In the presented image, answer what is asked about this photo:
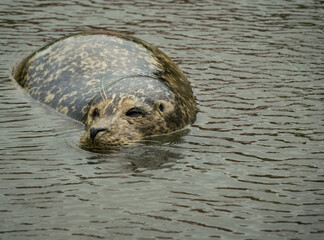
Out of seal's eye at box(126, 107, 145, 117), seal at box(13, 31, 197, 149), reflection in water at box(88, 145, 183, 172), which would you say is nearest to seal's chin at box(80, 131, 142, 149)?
seal at box(13, 31, 197, 149)

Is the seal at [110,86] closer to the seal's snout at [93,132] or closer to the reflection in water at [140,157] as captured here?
the seal's snout at [93,132]

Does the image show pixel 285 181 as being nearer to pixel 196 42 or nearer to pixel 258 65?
pixel 258 65

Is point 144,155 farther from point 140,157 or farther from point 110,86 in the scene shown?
point 110,86

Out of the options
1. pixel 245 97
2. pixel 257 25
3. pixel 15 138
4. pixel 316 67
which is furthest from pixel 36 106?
pixel 257 25

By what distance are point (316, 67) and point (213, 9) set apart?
481 centimetres

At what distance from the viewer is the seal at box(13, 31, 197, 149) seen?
27.2ft

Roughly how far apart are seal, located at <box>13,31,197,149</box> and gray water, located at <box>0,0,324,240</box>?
218 millimetres

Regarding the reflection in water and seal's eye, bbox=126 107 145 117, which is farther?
seal's eye, bbox=126 107 145 117

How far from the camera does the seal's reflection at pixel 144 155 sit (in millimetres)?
7441

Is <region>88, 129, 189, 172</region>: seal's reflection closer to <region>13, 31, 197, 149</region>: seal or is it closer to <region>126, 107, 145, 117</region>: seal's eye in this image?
<region>13, 31, 197, 149</region>: seal

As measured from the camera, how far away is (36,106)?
9.66 metres

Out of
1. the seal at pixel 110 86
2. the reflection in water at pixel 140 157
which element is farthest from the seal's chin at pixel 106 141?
the reflection in water at pixel 140 157

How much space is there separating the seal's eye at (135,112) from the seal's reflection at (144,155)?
1.03 ft

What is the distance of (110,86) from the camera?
8820 millimetres
